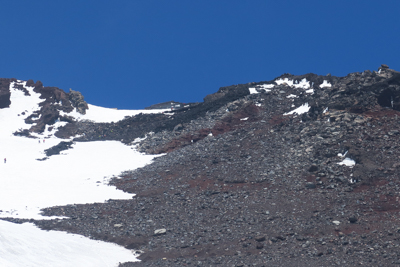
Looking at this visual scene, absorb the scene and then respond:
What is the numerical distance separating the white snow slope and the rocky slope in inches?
66.8

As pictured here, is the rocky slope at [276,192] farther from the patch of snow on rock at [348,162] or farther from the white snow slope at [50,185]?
the white snow slope at [50,185]

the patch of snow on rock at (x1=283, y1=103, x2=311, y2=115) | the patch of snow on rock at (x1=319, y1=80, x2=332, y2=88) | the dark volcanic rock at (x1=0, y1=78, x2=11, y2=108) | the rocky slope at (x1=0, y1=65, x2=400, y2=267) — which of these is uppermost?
the dark volcanic rock at (x1=0, y1=78, x2=11, y2=108)

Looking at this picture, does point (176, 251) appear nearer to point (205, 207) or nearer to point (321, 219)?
point (205, 207)

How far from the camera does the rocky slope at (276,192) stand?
17.4 m

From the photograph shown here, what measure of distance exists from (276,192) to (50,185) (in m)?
21.1

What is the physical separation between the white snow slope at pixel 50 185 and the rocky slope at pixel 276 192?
1.70 metres

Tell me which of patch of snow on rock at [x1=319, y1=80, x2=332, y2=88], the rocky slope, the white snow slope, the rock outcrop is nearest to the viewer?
the rocky slope

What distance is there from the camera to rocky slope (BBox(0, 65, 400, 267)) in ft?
57.2

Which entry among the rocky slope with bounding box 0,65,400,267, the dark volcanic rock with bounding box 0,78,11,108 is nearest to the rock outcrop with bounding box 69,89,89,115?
the dark volcanic rock with bounding box 0,78,11,108

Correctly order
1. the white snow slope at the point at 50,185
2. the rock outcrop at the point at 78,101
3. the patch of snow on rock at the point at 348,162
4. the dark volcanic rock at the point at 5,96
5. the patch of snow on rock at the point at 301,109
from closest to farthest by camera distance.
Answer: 1. the white snow slope at the point at 50,185
2. the patch of snow on rock at the point at 348,162
3. the patch of snow on rock at the point at 301,109
4. the dark volcanic rock at the point at 5,96
5. the rock outcrop at the point at 78,101

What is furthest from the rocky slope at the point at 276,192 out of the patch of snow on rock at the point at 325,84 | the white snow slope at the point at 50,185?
the patch of snow on rock at the point at 325,84

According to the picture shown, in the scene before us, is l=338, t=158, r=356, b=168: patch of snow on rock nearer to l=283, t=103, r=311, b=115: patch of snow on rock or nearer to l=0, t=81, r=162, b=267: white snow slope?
l=283, t=103, r=311, b=115: patch of snow on rock

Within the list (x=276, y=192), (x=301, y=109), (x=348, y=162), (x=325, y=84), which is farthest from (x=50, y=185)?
(x=325, y=84)

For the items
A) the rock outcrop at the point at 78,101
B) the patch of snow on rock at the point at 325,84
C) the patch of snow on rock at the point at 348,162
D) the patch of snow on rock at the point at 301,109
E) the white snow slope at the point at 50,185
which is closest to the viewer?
the white snow slope at the point at 50,185
